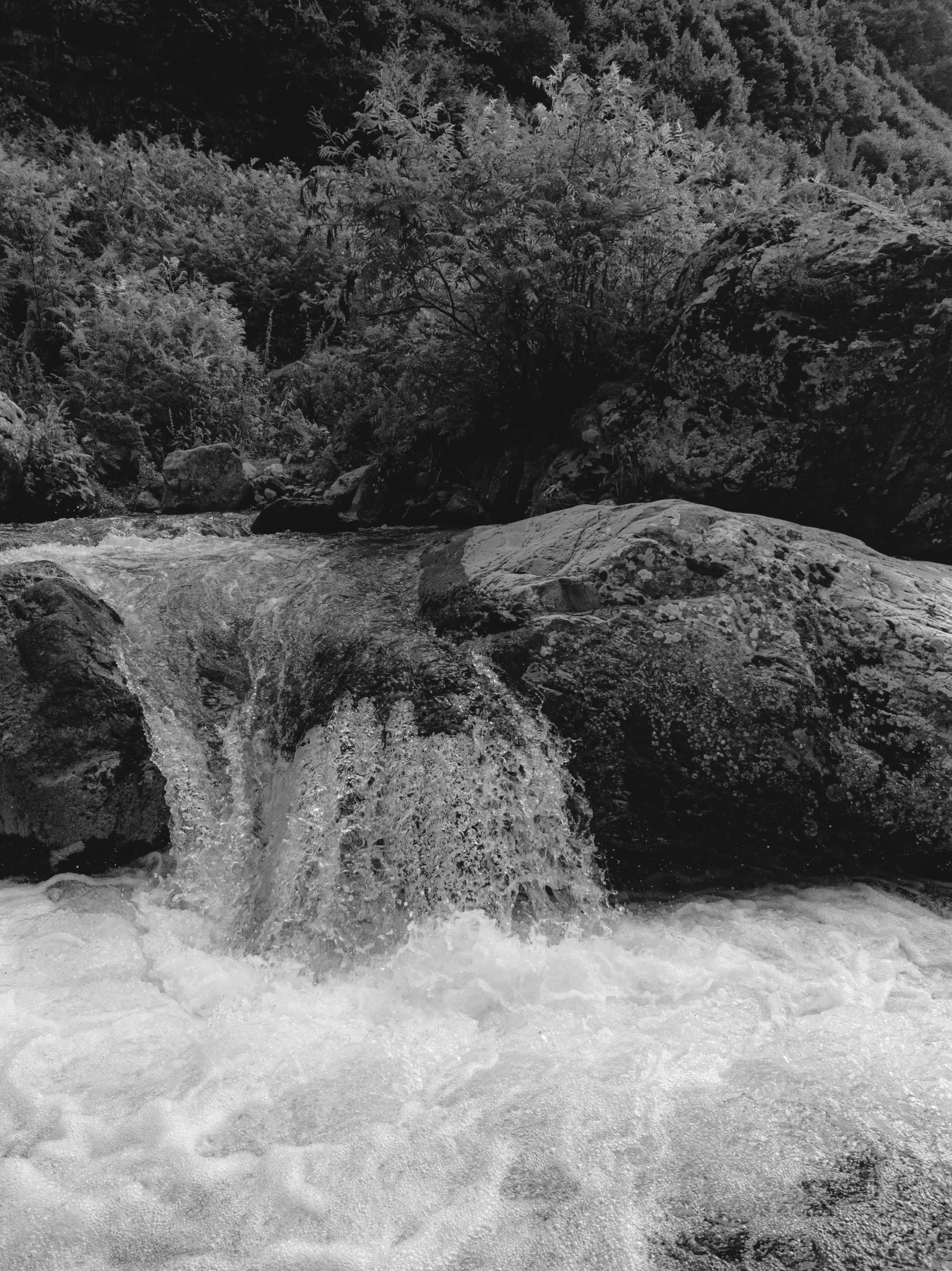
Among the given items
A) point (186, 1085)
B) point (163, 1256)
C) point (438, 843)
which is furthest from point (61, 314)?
point (163, 1256)

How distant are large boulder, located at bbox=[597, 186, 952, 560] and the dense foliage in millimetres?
734

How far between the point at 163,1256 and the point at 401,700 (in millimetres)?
2408

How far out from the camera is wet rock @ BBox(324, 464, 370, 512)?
698 centimetres

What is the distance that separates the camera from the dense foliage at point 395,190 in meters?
5.67

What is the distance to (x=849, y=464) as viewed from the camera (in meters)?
4.99

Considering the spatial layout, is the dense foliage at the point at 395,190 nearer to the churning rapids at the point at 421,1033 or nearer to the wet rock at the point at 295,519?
the wet rock at the point at 295,519

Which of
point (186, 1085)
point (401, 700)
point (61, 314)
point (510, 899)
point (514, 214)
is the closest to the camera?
point (186, 1085)

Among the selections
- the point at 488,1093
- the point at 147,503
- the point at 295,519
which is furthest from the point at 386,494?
the point at 488,1093

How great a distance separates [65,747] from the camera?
160 inches

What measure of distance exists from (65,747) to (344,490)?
3554mm

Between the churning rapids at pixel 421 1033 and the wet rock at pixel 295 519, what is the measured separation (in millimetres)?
1995

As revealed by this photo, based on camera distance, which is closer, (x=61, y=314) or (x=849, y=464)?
(x=849, y=464)

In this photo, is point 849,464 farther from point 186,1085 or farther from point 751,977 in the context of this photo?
point 186,1085

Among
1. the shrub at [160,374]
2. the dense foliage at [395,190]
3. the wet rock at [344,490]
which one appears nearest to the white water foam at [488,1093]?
the wet rock at [344,490]
